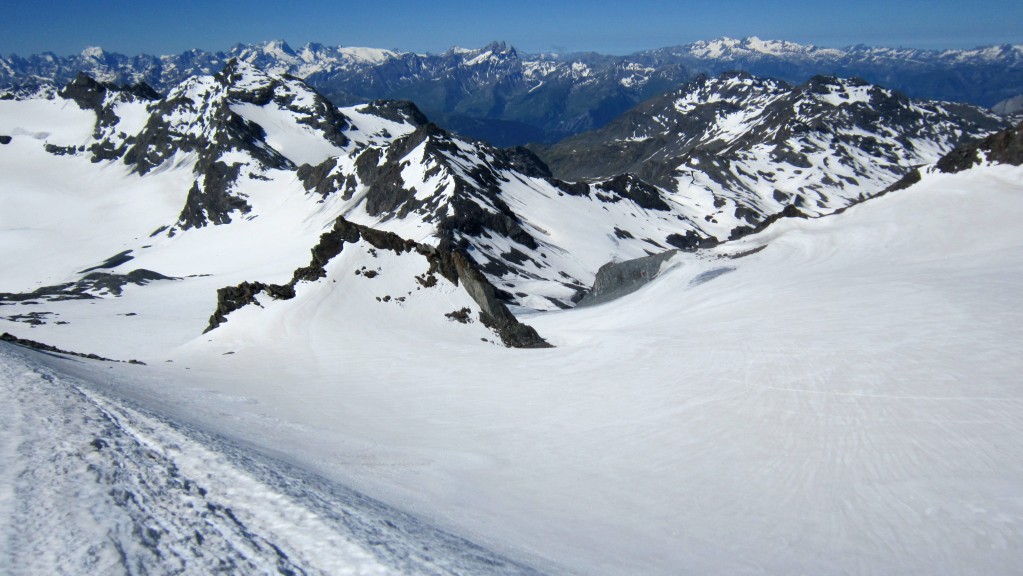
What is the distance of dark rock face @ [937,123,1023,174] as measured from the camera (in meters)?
42.8

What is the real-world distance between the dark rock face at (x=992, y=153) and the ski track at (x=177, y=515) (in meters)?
51.1

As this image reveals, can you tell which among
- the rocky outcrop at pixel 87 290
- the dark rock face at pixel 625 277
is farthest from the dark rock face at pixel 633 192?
the dark rock face at pixel 625 277

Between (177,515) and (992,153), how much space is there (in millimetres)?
55508

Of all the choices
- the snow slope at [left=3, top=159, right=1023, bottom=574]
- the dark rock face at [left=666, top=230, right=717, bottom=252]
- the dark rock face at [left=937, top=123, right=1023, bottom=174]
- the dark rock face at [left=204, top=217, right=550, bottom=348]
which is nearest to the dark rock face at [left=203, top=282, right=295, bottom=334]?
the dark rock face at [left=204, top=217, right=550, bottom=348]

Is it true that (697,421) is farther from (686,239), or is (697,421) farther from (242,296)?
(686,239)

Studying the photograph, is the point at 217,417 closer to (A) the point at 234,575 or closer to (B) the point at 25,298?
(A) the point at 234,575

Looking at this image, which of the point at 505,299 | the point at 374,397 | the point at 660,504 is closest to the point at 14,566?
the point at 660,504

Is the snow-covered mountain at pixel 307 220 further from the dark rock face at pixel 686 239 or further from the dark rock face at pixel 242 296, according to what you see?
the dark rock face at pixel 686 239

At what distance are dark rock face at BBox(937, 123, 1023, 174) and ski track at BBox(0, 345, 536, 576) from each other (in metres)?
51.1

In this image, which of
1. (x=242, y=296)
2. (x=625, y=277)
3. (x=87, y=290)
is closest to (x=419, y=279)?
(x=242, y=296)

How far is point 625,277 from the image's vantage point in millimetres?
48938

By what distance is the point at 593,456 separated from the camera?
15.2 meters

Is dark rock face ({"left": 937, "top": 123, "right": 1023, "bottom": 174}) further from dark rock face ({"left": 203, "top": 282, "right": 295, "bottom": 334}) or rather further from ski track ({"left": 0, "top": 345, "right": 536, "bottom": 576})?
ski track ({"left": 0, "top": 345, "right": 536, "bottom": 576})

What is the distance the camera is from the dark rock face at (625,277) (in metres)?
45.5
